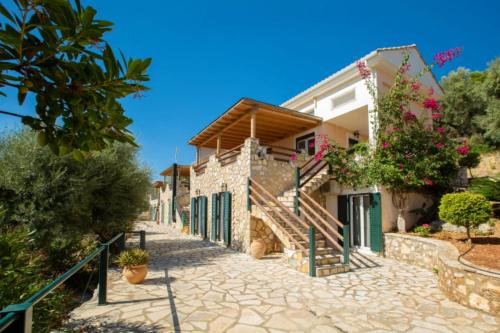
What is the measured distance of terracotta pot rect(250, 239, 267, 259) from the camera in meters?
9.39

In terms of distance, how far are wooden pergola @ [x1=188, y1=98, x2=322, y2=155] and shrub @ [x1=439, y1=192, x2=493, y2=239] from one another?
6666mm

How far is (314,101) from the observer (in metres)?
13.7

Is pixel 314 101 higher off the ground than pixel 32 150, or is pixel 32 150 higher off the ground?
pixel 314 101

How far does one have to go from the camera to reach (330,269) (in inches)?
285

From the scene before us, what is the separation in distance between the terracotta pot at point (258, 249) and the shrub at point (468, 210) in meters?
5.50

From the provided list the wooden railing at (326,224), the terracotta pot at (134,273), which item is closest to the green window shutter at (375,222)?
the wooden railing at (326,224)

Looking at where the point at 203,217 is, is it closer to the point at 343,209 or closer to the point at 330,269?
the point at 343,209

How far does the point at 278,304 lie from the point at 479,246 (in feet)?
18.6

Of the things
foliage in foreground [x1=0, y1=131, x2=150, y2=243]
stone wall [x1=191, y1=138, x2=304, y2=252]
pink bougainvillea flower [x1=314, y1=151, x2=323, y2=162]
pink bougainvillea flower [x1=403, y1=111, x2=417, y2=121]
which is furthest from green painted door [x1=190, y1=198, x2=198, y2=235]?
pink bougainvillea flower [x1=403, y1=111, x2=417, y2=121]

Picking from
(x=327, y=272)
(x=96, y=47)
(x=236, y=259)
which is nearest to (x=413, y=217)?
(x=327, y=272)

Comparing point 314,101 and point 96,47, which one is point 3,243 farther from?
point 314,101

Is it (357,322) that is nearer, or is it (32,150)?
(357,322)

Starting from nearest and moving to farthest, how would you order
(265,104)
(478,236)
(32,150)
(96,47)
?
1. (96,47)
2. (32,150)
3. (478,236)
4. (265,104)

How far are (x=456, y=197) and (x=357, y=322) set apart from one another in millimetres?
5244
